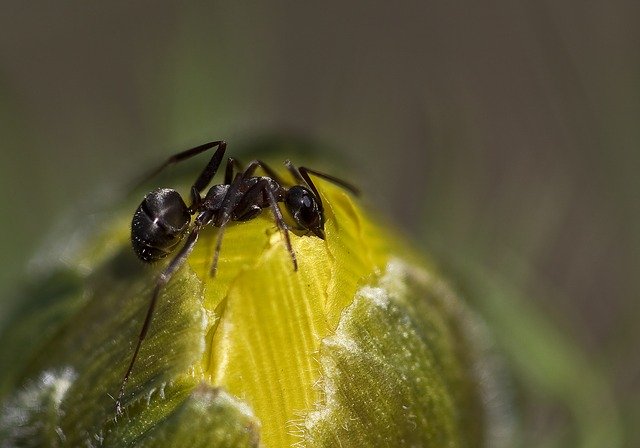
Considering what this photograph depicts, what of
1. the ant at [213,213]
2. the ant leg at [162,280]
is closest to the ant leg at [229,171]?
the ant at [213,213]

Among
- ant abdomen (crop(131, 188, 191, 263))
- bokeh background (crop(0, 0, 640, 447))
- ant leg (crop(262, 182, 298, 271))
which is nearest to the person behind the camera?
ant leg (crop(262, 182, 298, 271))

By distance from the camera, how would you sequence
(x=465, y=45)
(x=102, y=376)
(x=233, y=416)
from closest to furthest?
(x=233, y=416), (x=102, y=376), (x=465, y=45)

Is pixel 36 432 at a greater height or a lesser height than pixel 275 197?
lesser

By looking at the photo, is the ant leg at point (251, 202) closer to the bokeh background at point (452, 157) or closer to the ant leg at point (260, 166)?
the ant leg at point (260, 166)

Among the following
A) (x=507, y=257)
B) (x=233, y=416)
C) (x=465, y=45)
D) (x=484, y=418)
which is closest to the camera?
(x=233, y=416)

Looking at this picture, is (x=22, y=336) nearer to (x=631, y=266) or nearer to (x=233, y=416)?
(x=233, y=416)

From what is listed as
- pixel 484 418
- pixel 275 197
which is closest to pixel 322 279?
pixel 275 197

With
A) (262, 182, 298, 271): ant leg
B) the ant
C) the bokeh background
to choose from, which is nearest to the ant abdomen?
the ant

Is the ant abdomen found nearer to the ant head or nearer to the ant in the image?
the ant
